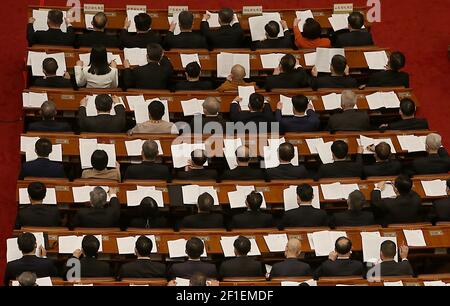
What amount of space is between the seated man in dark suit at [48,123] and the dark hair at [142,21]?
1.67m

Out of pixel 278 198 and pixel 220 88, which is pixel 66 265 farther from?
pixel 220 88

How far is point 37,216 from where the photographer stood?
12.0m

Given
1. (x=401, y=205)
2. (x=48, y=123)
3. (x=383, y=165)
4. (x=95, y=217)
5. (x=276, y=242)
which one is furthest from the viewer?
(x=48, y=123)

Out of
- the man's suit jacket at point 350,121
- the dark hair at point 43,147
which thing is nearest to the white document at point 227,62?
the man's suit jacket at point 350,121

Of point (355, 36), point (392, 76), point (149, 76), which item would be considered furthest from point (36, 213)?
point (355, 36)

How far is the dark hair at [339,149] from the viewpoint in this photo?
41.5ft

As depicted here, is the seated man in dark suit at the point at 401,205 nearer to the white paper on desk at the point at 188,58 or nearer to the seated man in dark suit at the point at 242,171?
the seated man in dark suit at the point at 242,171

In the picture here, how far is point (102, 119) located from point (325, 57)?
103 inches

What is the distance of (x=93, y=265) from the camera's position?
448 inches

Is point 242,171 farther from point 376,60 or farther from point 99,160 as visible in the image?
point 376,60

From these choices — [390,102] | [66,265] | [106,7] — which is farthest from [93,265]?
[106,7]

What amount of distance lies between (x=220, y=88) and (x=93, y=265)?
300 centimetres

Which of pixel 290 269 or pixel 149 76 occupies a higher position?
pixel 149 76

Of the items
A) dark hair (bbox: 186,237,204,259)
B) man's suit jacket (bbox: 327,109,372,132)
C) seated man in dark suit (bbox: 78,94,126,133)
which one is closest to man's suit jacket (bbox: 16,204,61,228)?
seated man in dark suit (bbox: 78,94,126,133)
